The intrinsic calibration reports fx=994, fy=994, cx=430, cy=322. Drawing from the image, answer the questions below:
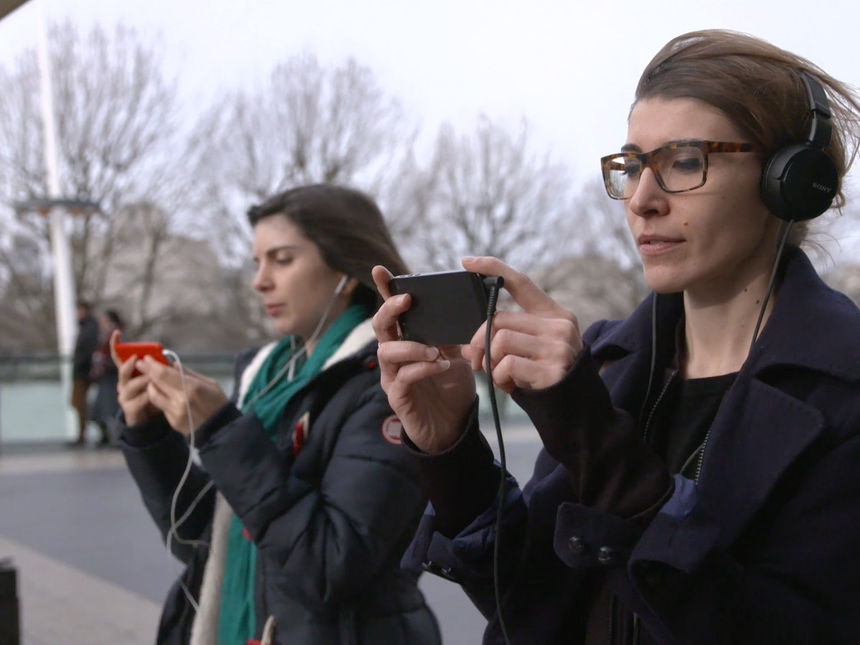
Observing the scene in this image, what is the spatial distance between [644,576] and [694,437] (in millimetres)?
278

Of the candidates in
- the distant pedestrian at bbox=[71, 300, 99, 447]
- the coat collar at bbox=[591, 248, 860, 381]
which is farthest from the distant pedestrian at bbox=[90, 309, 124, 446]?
the coat collar at bbox=[591, 248, 860, 381]

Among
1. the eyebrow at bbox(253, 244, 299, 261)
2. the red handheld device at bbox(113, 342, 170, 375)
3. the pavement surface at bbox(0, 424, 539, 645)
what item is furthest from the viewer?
the pavement surface at bbox(0, 424, 539, 645)

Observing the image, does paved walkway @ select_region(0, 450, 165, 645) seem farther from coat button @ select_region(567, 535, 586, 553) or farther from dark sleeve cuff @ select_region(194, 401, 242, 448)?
coat button @ select_region(567, 535, 586, 553)

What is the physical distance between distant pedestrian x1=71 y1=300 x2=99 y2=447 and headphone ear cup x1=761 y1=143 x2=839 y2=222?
517 inches

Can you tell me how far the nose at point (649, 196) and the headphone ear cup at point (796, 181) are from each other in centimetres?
14

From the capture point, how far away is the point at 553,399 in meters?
1.24

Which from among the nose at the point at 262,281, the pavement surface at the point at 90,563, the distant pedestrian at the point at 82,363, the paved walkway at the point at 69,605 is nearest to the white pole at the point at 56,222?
the distant pedestrian at the point at 82,363

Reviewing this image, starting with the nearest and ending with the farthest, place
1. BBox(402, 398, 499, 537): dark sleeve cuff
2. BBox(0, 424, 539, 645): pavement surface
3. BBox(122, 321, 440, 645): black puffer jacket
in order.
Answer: BBox(402, 398, 499, 537): dark sleeve cuff
BBox(122, 321, 440, 645): black puffer jacket
BBox(0, 424, 539, 645): pavement surface

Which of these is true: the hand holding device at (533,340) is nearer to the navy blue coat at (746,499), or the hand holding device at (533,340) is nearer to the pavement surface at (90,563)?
the navy blue coat at (746,499)

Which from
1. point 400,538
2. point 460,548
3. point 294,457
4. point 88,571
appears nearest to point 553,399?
point 460,548

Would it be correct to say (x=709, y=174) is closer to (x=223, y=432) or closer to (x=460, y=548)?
(x=460, y=548)

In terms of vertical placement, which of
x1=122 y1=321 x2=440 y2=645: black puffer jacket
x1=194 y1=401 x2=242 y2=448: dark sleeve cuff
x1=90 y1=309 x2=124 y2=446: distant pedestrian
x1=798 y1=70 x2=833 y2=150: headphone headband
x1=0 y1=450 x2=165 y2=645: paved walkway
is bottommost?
x1=90 y1=309 x2=124 y2=446: distant pedestrian

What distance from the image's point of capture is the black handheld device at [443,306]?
4.32 feet

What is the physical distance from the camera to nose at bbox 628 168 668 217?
1.38m
